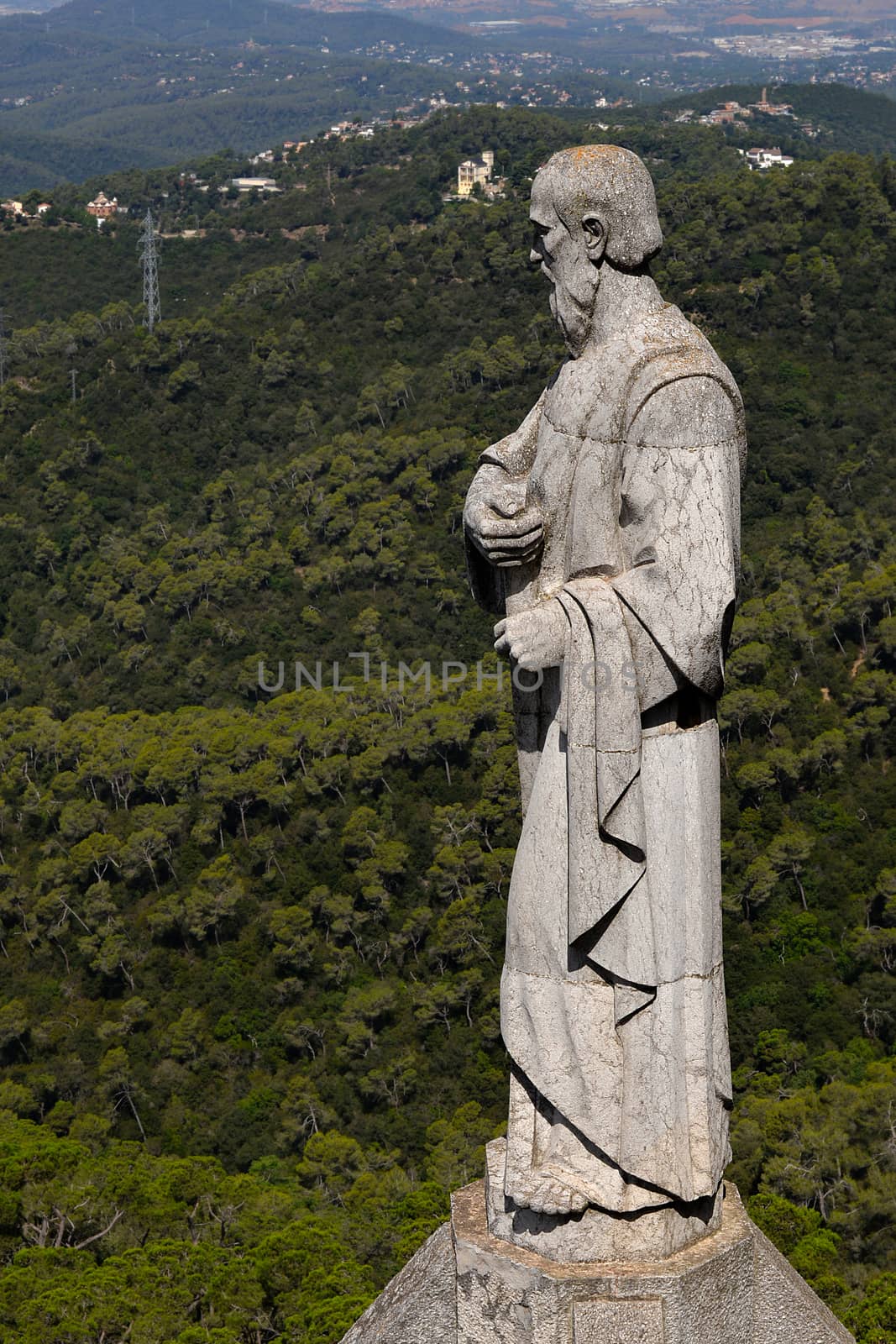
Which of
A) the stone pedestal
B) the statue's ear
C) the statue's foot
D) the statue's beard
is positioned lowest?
the stone pedestal

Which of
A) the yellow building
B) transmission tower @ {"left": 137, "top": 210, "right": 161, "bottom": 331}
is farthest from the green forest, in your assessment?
the yellow building

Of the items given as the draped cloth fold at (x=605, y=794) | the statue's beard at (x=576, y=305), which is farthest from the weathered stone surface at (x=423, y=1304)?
the statue's beard at (x=576, y=305)

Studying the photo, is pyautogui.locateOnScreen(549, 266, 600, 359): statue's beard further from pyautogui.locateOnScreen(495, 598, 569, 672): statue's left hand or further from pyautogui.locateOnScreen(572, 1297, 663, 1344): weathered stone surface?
pyautogui.locateOnScreen(572, 1297, 663, 1344): weathered stone surface

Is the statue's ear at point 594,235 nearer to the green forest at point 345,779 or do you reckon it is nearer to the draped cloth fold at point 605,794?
the draped cloth fold at point 605,794

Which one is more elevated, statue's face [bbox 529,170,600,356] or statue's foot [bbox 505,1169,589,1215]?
statue's face [bbox 529,170,600,356]

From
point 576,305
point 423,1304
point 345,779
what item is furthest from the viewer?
point 345,779

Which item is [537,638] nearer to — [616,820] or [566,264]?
[616,820]

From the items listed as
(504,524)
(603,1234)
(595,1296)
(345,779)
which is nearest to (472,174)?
(345,779)
